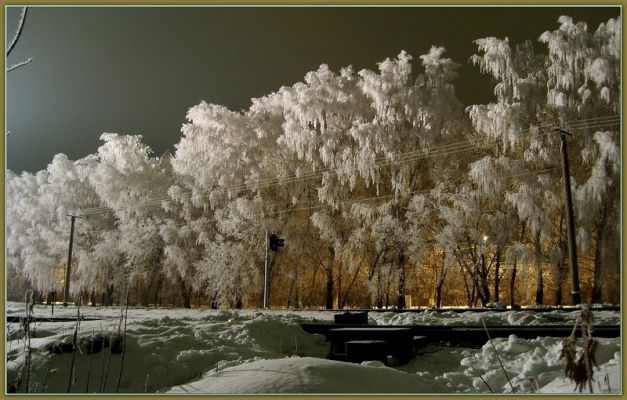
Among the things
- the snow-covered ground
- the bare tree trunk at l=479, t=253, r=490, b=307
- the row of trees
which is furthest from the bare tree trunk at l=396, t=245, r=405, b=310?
the snow-covered ground

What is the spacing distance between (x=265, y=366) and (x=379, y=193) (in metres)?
18.7

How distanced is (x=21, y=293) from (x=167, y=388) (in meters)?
31.3

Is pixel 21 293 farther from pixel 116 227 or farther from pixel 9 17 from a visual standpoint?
pixel 9 17

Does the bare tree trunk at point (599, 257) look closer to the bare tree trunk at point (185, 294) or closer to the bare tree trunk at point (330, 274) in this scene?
the bare tree trunk at point (330, 274)

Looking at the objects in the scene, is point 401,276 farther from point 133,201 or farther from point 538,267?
point 133,201

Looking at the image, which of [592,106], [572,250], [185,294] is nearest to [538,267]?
[572,250]

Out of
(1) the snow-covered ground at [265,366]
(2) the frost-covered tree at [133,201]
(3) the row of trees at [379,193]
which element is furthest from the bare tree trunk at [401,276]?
(1) the snow-covered ground at [265,366]

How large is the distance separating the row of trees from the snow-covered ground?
35.5 feet

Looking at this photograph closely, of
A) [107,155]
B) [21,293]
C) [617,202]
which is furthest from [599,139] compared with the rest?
[21,293]

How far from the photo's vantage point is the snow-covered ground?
15.8 feet

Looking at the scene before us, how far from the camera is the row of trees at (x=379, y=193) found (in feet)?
60.2

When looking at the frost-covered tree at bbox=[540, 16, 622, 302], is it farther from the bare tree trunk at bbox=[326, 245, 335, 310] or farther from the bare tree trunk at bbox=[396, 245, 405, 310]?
the bare tree trunk at bbox=[326, 245, 335, 310]

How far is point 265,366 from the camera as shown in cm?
542

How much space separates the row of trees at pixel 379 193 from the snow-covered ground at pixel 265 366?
35.5 ft
